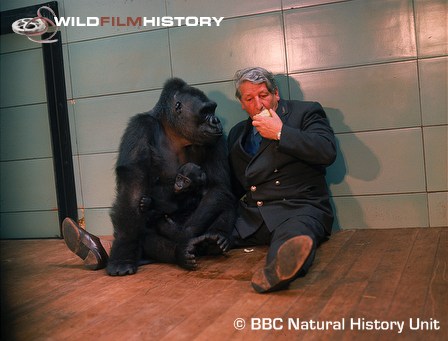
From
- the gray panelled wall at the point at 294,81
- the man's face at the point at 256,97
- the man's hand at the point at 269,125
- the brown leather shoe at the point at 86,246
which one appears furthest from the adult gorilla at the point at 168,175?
the gray panelled wall at the point at 294,81

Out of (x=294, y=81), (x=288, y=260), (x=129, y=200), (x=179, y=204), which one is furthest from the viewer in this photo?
(x=294, y=81)

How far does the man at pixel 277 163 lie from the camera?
104 inches

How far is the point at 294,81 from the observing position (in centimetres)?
344

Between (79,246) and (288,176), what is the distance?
1281 mm

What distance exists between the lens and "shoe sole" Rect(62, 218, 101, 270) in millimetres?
2838

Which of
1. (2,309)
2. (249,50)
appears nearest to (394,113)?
(249,50)

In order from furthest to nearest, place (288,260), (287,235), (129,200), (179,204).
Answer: (179,204), (129,200), (287,235), (288,260)

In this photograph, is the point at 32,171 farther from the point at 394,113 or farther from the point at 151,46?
the point at 394,113

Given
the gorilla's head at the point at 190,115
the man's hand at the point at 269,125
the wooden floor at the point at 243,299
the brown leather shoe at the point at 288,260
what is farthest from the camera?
the gorilla's head at the point at 190,115

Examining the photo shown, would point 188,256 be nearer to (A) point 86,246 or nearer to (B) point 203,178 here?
(B) point 203,178

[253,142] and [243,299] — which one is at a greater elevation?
[253,142]

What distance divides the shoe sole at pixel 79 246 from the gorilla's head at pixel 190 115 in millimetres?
835

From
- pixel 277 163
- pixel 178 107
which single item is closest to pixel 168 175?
pixel 178 107

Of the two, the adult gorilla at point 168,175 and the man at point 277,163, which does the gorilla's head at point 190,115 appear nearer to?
the adult gorilla at point 168,175
